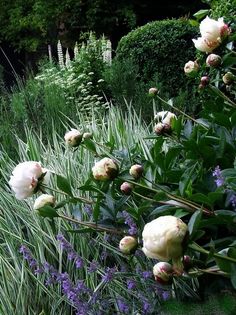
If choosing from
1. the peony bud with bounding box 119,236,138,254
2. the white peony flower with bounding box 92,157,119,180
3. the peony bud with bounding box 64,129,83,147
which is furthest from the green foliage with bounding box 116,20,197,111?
the peony bud with bounding box 119,236,138,254

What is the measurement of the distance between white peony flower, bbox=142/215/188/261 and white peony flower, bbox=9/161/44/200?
21.4 inches

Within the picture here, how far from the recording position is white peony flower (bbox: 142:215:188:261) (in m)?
0.99

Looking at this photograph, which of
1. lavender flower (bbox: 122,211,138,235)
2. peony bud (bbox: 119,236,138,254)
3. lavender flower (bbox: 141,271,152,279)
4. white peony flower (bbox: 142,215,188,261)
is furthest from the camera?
lavender flower (bbox: 141,271,152,279)

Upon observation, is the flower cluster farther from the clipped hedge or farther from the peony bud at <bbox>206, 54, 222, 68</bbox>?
the clipped hedge

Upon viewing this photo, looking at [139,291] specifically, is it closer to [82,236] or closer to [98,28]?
[82,236]

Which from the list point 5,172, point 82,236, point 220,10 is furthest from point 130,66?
point 82,236

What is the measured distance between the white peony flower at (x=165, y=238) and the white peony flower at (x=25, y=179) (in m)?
0.54

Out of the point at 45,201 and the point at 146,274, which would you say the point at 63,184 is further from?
the point at 146,274

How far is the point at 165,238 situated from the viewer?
0.99 meters

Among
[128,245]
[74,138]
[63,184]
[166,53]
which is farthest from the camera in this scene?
[166,53]

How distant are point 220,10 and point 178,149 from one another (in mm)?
2454

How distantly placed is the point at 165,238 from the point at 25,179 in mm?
596

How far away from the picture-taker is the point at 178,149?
163 centimetres

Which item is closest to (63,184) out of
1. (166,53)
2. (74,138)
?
(74,138)
